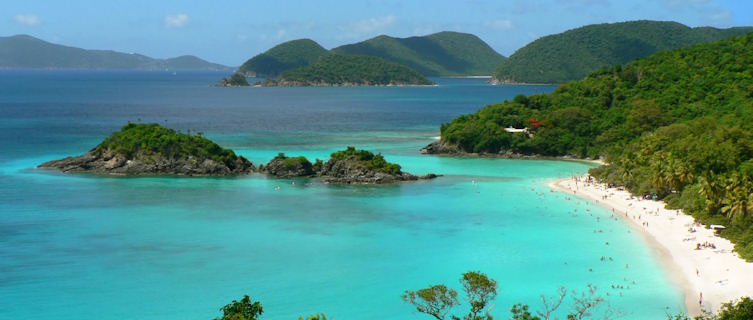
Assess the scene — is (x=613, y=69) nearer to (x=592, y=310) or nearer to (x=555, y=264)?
(x=555, y=264)

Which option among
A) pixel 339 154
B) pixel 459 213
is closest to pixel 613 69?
pixel 339 154

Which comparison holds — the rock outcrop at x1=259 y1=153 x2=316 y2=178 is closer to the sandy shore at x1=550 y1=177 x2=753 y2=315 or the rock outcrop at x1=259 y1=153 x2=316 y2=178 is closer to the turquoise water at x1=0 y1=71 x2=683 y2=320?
the turquoise water at x1=0 y1=71 x2=683 y2=320

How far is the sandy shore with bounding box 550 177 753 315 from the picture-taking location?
38500 mm

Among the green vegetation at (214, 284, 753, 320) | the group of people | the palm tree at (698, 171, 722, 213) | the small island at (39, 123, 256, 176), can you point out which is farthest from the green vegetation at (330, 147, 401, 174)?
the green vegetation at (214, 284, 753, 320)

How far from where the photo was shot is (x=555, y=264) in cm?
4578

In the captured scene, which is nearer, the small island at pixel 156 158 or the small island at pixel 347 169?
the small island at pixel 347 169

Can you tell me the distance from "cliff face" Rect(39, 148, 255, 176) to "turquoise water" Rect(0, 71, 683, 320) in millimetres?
3278

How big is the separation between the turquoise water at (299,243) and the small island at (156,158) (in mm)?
3652

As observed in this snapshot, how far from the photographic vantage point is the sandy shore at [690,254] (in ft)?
126

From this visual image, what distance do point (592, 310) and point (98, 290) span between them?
29.1 m

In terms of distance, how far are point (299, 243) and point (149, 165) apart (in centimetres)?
3682

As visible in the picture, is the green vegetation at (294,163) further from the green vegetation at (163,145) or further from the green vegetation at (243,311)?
the green vegetation at (243,311)

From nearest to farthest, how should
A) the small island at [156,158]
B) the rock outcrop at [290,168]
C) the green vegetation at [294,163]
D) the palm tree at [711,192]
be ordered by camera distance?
1. the palm tree at [711,192]
2. the rock outcrop at [290,168]
3. the green vegetation at [294,163]
4. the small island at [156,158]

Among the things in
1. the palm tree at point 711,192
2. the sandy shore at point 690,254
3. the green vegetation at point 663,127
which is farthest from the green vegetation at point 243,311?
the palm tree at point 711,192
